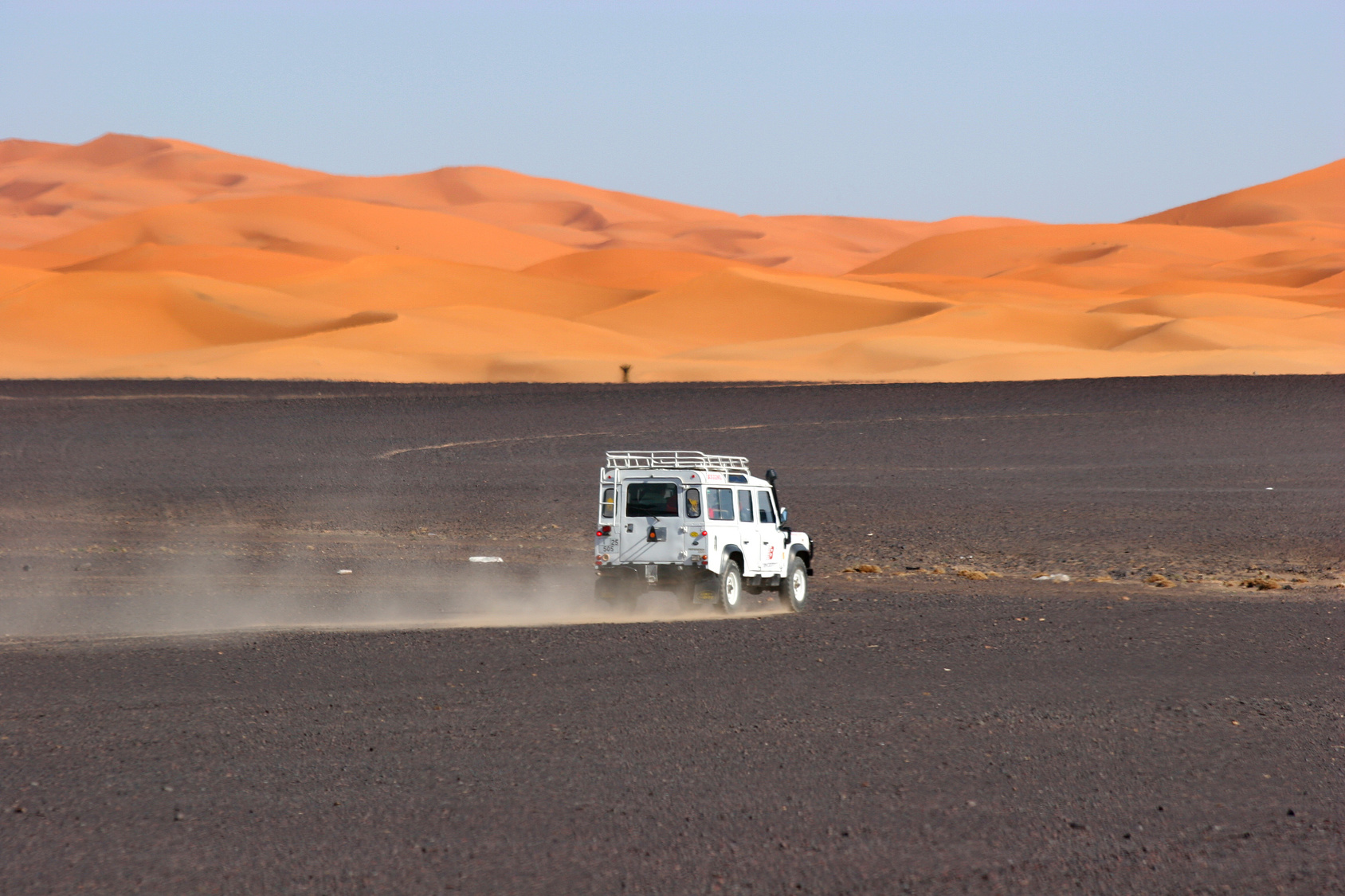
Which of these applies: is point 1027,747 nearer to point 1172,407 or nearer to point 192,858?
point 192,858

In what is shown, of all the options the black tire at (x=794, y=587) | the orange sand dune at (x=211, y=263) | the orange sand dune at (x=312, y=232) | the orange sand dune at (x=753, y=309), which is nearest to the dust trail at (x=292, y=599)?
the black tire at (x=794, y=587)

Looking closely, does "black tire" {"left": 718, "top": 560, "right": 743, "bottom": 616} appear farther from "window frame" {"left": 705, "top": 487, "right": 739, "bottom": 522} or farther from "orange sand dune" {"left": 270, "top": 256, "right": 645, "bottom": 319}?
"orange sand dune" {"left": 270, "top": 256, "right": 645, "bottom": 319}

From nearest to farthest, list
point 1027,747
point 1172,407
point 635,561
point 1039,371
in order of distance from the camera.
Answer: point 1027,747
point 635,561
point 1172,407
point 1039,371

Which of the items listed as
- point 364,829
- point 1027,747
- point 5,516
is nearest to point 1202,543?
point 1027,747

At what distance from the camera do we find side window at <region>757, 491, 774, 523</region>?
1677 centimetres

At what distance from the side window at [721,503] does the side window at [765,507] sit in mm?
603

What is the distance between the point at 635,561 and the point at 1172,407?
1162 inches

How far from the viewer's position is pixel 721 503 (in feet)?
52.6

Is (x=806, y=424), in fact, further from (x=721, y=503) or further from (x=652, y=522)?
(x=652, y=522)

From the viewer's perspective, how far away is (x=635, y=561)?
15.9m

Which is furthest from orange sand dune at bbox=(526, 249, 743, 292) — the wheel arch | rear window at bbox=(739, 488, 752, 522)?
rear window at bbox=(739, 488, 752, 522)

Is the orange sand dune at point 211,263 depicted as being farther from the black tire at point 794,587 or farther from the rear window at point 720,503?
the rear window at point 720,503

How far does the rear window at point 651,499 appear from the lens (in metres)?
15.9

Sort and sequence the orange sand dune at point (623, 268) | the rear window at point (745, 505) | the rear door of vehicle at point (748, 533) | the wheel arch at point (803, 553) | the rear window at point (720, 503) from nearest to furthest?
1. the rear window at point (720, 503)
2. the rear door of vehicle at point (748, 533)
3. the rear window at point (745, 505)
4. the wheel arch at point (803, 553)
5. the orange sand dune at point (623, 268)
